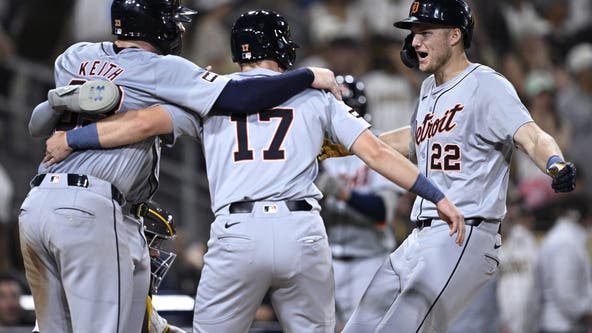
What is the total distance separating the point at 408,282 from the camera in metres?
5.10

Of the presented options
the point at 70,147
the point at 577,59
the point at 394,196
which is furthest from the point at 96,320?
the point at 577,59

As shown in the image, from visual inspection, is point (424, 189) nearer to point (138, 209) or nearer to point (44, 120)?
point (138, 209)

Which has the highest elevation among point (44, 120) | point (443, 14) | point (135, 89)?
point (443, 14)

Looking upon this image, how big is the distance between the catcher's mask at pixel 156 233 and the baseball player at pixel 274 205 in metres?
0.60

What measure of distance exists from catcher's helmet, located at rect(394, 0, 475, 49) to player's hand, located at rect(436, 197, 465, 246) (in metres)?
0.94

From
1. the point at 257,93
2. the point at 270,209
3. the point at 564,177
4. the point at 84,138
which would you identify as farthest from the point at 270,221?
the point at 564,177

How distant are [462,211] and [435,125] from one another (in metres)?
0.45

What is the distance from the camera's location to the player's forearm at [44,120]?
5.12m

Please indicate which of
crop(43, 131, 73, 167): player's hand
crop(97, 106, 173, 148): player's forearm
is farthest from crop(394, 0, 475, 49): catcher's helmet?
crop(43, 131, 73, 167): player's hand

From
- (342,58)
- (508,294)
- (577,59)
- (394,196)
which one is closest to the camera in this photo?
(394,196)

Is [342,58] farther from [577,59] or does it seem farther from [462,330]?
[462,330]

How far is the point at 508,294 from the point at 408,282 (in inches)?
202

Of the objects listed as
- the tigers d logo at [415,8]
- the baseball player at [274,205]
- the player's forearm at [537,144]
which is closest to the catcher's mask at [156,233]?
the baseball player at [274,205]

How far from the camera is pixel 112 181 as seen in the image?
5062mm
